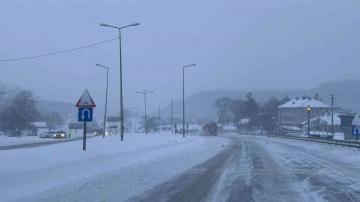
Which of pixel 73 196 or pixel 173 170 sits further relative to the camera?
pixel 173 170

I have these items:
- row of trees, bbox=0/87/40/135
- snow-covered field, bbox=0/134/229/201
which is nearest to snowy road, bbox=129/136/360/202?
snow-covered field, bbox=0/134/229/201

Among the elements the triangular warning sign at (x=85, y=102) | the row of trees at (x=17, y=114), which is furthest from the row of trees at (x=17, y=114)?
the triangular warning sign at (x=85, y=102)

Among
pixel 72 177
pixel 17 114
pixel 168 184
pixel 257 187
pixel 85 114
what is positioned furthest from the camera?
pixel 17 114

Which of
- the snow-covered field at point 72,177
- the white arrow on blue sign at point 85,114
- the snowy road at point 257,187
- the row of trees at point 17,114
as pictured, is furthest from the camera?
the row of trees at point 17,114

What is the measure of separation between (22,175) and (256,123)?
584 ft

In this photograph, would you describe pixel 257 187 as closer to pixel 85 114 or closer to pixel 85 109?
pixel 85 114

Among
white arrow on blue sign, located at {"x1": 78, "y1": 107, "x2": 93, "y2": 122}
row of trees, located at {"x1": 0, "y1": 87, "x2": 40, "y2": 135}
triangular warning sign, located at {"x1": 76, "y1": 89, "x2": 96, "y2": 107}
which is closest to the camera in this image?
white arrow on blue sign, located at {"x1": 78, "y1": 107, "x2": 93, "y2": 122}

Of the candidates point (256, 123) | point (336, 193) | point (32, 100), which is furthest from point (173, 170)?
point (256, 123)

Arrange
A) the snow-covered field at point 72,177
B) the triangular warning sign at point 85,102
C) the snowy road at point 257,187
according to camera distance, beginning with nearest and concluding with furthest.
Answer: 1. the snowy road at point 257,187
2. the snow-covered field at point 72,177
3. the triangular warning sign at point 85,102

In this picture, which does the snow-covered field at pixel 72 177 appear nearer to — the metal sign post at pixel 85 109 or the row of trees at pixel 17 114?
the metal sign post at pixel 85 109

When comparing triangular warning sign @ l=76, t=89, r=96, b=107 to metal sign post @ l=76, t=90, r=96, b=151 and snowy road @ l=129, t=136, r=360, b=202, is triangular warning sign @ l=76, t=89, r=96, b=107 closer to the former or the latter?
metal sign post @ l=76, t=90, r=96, b=151

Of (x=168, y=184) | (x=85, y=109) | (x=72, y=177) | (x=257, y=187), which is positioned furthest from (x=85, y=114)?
(x=257, y=187)

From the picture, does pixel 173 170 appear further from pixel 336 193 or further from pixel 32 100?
pixel 32 100

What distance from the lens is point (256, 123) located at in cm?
19400
